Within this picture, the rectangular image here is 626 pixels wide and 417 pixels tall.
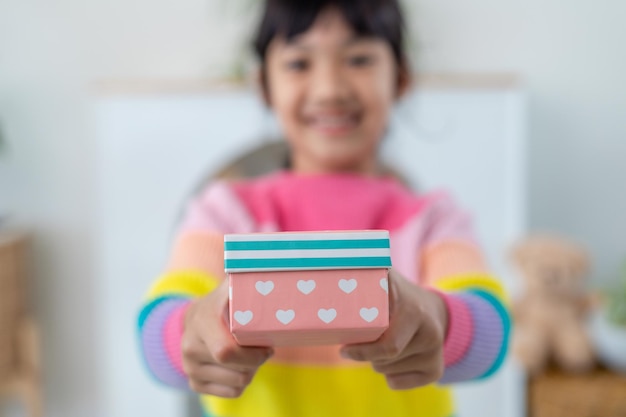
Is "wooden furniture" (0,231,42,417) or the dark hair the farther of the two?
"wooden furniture" (0,231,42,417)

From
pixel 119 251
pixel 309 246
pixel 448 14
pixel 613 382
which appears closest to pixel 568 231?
pixel 613 382

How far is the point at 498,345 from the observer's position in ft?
1.61

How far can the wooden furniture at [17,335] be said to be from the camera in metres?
1.25

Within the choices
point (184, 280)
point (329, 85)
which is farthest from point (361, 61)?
point (184, 280)

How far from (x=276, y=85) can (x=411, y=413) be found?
1.01ft

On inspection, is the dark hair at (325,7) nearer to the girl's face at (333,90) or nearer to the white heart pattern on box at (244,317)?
the girl's face at (333,90)

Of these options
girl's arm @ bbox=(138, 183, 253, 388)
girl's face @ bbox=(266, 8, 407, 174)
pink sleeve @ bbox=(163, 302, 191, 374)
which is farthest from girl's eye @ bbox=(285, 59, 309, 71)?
pink sleeve @ bbox=(163, 302, 191, 374)

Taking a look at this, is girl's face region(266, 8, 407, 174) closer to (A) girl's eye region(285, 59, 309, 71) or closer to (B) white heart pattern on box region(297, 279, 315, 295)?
(A) girl's eye region(285, 59, 309, 71)

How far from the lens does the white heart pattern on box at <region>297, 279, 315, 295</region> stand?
11.9 inches

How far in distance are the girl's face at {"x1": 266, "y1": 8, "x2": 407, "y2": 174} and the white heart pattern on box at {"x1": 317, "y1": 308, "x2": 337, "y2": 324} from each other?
314 millimetres

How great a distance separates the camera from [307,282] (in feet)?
1.00

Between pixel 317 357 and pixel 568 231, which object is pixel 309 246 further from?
pixel 568 231

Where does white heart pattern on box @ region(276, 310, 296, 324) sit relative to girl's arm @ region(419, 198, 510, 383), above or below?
above

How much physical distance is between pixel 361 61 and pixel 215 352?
0.34 metres
